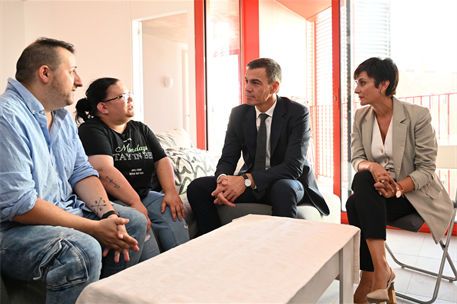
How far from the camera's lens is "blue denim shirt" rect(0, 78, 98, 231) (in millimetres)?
1206

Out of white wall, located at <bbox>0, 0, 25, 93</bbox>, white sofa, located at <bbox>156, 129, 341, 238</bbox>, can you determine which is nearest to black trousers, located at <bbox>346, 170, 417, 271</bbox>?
white sofa, located at <bbox>156, 129, 341, 238</bbox>

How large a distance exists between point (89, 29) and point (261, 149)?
4058mm

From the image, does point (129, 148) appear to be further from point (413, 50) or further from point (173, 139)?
point (413, 50)

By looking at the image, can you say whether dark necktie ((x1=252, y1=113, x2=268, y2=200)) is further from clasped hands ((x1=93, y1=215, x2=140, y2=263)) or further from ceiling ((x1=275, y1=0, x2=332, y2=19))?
ceiling ((x1=275, y1=0, x2=332, y2=19))

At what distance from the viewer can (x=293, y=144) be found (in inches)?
84.7

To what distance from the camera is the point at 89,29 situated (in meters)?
5.14

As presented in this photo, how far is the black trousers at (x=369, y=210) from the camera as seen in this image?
5.68ft

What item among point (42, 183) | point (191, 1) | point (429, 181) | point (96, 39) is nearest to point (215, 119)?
point (191, 1)

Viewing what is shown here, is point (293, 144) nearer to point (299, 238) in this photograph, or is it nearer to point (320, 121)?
point (299, 238)

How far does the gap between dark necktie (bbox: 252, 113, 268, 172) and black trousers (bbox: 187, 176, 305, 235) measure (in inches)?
6.9

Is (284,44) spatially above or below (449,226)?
above

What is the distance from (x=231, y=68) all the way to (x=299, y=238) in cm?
330

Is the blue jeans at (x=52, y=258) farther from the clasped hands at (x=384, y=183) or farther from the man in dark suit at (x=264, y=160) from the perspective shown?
the clasped hands at (x=384, y=183)

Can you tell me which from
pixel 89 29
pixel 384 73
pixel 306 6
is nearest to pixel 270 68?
pixel 384 73
